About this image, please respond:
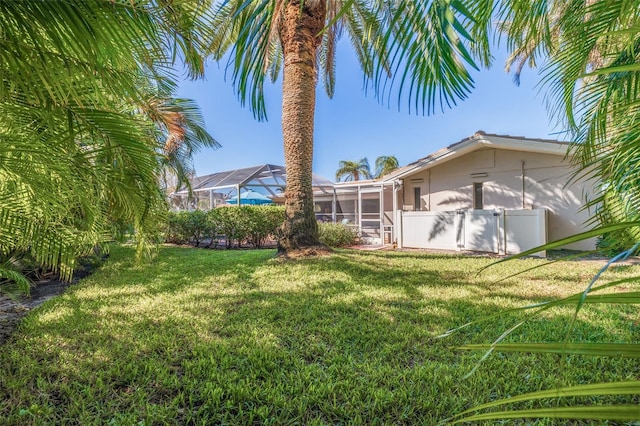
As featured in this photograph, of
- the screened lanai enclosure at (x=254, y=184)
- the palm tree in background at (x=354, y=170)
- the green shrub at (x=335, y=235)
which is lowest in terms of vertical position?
the green shrub at (x=335, y=235)

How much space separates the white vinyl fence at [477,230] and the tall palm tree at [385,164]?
22.3 m

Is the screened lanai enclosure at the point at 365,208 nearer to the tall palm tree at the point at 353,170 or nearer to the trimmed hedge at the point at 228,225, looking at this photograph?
the trimmed hedge at the point at 228,225

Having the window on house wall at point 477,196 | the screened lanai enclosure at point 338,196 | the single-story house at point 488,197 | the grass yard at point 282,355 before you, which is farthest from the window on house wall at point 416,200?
the grass yard at point 282,355

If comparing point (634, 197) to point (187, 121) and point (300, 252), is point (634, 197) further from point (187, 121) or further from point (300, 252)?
point (187, 121)

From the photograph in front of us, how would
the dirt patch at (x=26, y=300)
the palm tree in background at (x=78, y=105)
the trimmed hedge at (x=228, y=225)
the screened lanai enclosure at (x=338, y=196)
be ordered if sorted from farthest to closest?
the screened lanai enclosure at (x=338, y=196), the trimmed hedge at (x=228, y=225), the dirt patch at (x=26, y=300), the palm tree in background at (x=78, y=105)

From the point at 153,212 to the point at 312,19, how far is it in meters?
7.04

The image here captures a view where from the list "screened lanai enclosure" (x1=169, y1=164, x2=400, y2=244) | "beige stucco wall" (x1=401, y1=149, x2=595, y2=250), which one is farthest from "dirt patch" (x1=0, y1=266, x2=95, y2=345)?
"beige stucco wall" (x1=401, y1=149, x2=595, y2=250)

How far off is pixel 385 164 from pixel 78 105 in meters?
34.4

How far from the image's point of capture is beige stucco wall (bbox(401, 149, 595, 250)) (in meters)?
10.7

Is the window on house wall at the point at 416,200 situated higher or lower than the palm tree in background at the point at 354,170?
lower

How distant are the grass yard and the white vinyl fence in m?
4.07

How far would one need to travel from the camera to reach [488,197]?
12.4m

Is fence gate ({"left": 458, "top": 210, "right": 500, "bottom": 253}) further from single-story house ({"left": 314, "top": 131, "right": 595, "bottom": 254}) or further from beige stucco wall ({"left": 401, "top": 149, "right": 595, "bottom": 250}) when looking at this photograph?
beige stucco wall ({"left": 401, "top": 149, "right": 595, "bottom": 250})

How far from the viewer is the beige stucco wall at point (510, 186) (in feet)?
35.1
